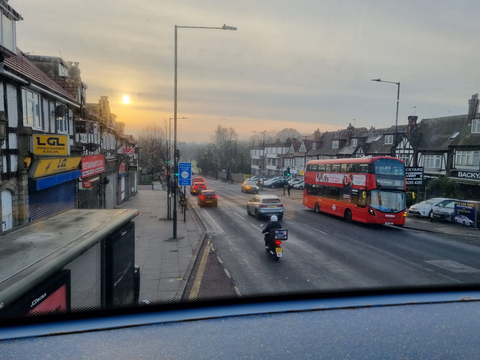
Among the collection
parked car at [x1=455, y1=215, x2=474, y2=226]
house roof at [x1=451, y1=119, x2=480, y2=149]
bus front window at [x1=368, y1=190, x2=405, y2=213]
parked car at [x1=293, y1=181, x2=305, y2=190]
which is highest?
house roof at [x1=451, y1=119, x2=480, y2=149]

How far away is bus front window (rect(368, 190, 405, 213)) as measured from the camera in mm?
14641

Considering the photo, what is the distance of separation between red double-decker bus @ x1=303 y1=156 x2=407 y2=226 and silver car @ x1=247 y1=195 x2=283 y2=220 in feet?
10.5

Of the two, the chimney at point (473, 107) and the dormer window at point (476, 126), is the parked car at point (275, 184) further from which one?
the dormer window at point (476, 126)

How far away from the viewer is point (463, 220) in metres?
15.8

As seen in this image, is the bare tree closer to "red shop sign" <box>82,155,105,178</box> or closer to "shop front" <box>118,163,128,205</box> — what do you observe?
"shop front" <box>118,163,128,205</box>

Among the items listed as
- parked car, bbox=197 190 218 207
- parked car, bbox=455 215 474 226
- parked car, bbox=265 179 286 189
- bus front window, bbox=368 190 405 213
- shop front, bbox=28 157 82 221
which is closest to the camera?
shop front, bbox=28 157 82 221

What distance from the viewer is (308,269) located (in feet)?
25.4

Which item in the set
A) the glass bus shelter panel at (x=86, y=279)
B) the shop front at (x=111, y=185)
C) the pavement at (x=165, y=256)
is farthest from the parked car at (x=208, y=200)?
the glass bus shelter panel at (x=86, y=279)

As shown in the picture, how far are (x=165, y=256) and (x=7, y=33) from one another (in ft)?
22.9

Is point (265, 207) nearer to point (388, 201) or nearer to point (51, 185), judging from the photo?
point (388, 201)

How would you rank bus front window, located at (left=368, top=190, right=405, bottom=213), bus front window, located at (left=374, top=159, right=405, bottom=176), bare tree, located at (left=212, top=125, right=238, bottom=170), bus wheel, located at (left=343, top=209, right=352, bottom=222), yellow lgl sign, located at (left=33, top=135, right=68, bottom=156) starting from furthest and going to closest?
1. bare tree, located at (left=212, top=125, right=238, bottom=170)
2. bus wheel, located at (left=343, top=209, right=352, bottom=222)
3. bus front window, located at (left=368, top=190, right=405, bottom=213)
4. bus front window, located at (left=374, top=159, right=405, bottom=176)
5. yellow lgl sign, located at (left=33, top=135, right=68, bottom=156)

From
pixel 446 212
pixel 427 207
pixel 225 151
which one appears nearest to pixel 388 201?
pixel 446 212

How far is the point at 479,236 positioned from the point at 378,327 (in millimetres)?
12881

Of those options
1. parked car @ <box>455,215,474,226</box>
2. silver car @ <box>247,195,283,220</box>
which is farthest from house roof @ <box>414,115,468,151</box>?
silver car @ <box>247,195,283,220</box>
